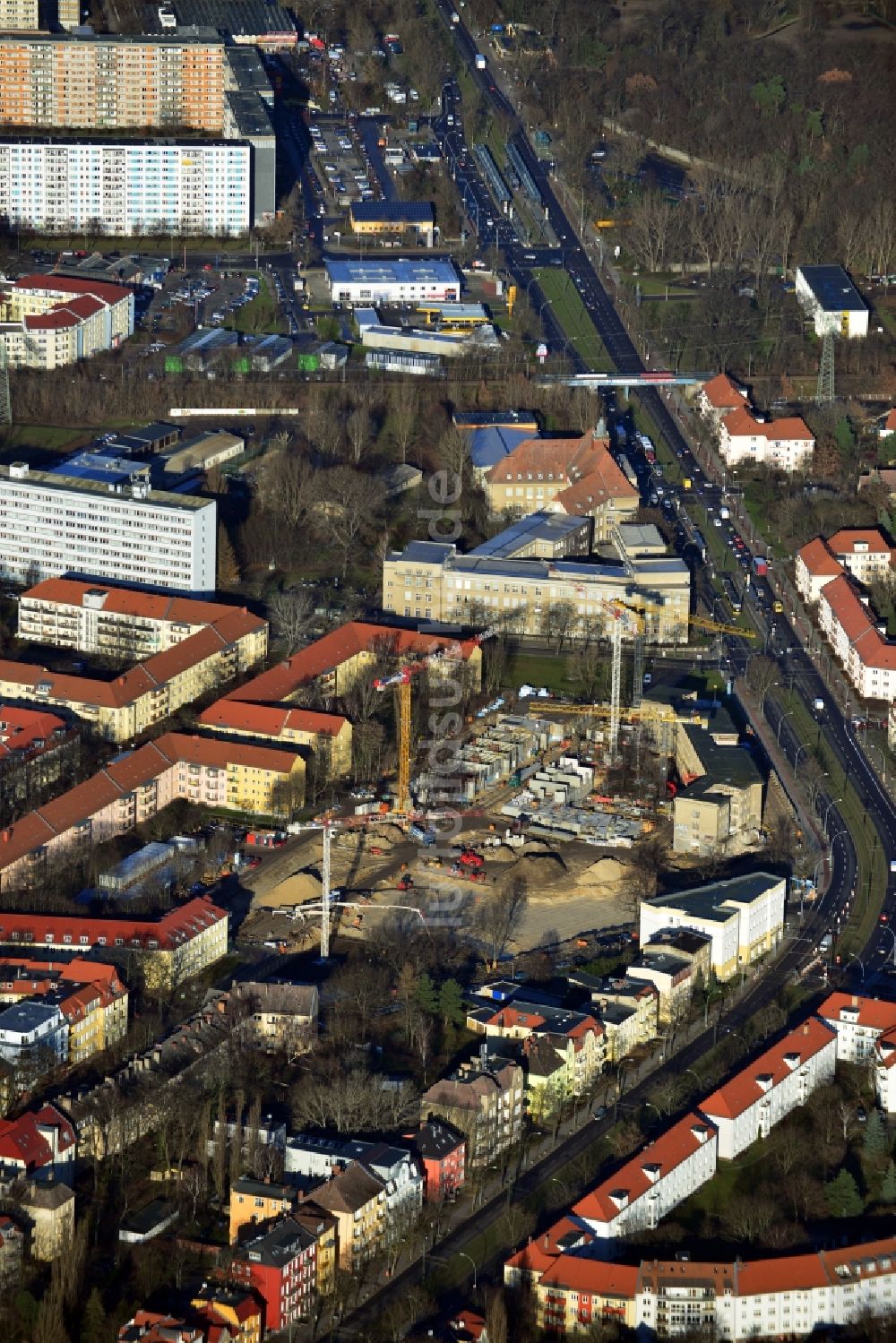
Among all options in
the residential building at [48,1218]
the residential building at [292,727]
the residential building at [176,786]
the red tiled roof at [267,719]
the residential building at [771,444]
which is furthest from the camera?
the residential building at [771,444]

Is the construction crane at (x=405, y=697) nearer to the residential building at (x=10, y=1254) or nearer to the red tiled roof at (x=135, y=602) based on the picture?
the red tiled roof at (x=135, y=602)

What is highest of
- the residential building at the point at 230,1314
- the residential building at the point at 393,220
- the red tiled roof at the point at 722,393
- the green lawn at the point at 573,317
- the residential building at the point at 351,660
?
the residential building at the point at 393,220

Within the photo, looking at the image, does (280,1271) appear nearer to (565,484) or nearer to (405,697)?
(405,697)

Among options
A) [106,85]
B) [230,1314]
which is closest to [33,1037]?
[230,1314]

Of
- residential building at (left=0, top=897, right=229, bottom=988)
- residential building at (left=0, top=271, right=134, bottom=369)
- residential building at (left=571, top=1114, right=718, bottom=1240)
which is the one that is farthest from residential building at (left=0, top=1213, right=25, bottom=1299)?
residential building at (left=0, top=271, right=134, bottom=369)

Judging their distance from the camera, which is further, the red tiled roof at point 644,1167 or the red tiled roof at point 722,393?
the red tiled roof at point 722,393

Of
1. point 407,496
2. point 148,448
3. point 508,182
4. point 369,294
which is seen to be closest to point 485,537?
point 407,496

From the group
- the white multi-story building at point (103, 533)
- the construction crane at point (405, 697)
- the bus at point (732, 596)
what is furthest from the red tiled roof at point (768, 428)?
the white multi-story building at point (103, 533)

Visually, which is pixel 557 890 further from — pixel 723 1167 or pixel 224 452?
pixel 224 452
